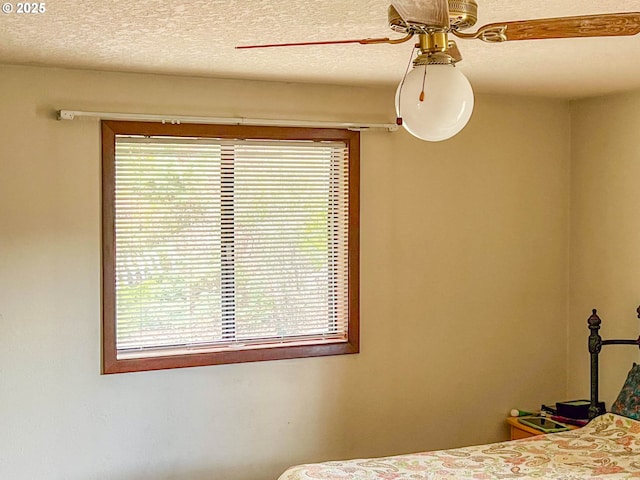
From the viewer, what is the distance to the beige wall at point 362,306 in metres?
3.58

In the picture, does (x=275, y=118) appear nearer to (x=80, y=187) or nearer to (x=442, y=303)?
(x=80, y=187)

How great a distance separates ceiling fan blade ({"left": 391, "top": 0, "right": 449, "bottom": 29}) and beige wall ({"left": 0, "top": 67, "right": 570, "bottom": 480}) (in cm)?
226

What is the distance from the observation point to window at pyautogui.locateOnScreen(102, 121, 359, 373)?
375cm

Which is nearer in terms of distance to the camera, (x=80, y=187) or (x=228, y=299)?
(x=80, y=187)

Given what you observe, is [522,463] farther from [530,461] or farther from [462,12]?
[462,12]

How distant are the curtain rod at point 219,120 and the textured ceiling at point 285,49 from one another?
216 mm

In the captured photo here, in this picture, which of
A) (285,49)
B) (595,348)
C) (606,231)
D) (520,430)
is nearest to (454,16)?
(285,49)

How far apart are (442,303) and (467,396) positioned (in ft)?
1.94

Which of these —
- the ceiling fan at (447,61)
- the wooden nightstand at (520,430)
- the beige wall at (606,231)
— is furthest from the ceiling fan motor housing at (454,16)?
the wooden nightstand at (520,430)

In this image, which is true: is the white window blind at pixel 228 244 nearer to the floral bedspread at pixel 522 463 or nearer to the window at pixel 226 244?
the window at pixel 226 244

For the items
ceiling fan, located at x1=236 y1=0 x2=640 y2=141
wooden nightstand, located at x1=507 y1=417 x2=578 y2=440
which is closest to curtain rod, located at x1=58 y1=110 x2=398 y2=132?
wooden nightstand, located at x1=507 y1=417 x2=578 y2=440

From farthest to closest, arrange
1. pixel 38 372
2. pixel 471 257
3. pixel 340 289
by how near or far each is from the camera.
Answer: pixel 471 257, pixel 340 289, pixel 38 372

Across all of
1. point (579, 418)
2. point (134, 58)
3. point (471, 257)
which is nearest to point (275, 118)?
point (134, 58)

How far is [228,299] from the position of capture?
398 centimetres
